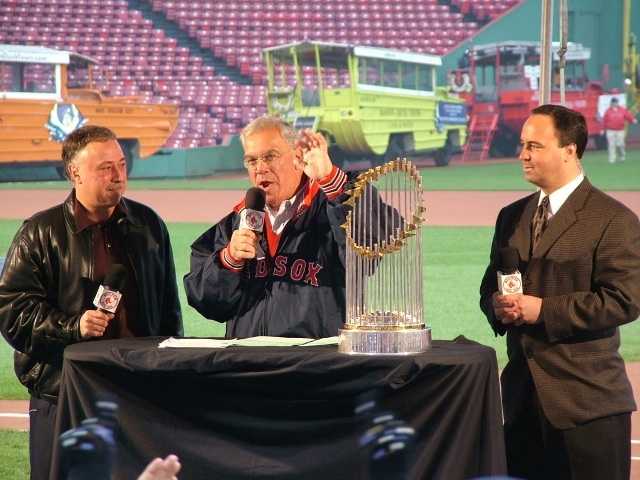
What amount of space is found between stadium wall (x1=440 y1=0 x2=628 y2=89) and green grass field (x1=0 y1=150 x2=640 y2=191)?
64 cm

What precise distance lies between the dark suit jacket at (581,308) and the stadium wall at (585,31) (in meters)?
5.68

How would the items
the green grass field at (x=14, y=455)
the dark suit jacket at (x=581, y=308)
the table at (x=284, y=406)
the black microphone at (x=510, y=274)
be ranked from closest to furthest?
the table at (x=284, y=406)
the black microphone at (x=510, y=274)
the dark suit jacket at (x=581, y=308)
the green grass field at (x=14, y=455)

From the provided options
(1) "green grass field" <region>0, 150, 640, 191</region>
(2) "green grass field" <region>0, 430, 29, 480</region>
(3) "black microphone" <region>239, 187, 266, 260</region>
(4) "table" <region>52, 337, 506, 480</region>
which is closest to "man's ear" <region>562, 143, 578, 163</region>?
(4) "table" <region>52, 337, 506, 480</region>

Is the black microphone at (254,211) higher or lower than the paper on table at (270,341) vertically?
higher

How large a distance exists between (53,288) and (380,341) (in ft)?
3.67

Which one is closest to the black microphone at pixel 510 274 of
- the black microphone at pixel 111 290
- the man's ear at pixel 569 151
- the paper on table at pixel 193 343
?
the man's ear at pixel 569 151

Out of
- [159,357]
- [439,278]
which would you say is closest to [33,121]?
[439,278]

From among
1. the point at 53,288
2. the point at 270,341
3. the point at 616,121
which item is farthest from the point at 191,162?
the point at 270,341

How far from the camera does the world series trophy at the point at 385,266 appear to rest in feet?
11.7

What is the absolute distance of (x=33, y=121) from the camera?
9.44 metres

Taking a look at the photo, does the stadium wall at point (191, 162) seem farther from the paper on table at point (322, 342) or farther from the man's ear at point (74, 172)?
the paper on table at point (322, 342)

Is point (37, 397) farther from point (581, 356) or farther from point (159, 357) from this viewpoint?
point (581, 356)

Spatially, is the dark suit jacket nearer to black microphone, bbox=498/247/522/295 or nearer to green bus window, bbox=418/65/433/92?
black microphone, bbox=498/247/522/295

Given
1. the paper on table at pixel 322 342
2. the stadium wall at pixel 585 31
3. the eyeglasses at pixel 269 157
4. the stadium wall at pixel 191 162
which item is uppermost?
the stadium wall at pixel 585 31
